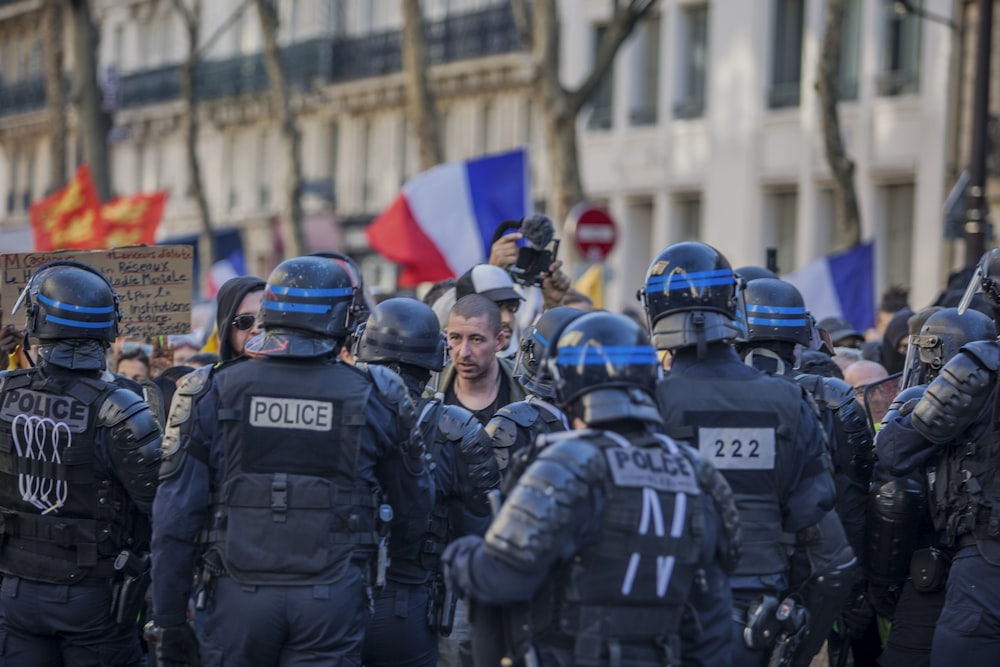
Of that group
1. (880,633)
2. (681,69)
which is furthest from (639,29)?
(880,633)

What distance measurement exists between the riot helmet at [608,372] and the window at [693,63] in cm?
2495

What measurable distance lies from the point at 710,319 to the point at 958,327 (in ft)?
5.67

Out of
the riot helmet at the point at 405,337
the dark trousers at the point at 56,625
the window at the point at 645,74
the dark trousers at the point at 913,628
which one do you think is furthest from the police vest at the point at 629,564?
the window at the point at 645,74

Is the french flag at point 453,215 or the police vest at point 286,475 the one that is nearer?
the police vest at point 286,475

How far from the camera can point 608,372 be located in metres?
5.03

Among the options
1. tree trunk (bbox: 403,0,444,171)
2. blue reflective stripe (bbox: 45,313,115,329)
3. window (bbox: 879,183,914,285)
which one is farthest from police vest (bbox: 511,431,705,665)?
window (bbox: 879,183,914,285)

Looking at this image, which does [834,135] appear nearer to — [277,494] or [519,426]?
[519,426]

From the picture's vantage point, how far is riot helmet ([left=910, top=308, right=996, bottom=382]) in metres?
7.34

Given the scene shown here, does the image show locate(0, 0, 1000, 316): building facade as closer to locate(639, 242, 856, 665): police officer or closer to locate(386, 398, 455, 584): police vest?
locate(386, 398, 455, 584): police vest

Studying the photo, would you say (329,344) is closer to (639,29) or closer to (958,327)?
(958,327)

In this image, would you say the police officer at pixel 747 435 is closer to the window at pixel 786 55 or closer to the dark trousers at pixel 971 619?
the dark trousers at pixel 971 619

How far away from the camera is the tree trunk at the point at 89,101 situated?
85.9 feet

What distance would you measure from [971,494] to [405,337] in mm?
2039

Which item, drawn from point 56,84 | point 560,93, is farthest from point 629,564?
point 56,84
